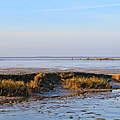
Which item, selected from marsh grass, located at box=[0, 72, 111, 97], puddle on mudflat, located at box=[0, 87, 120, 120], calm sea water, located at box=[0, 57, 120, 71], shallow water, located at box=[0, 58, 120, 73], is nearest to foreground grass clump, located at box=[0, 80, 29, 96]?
marsh grass, located at box=[0, 72, 111, 97]

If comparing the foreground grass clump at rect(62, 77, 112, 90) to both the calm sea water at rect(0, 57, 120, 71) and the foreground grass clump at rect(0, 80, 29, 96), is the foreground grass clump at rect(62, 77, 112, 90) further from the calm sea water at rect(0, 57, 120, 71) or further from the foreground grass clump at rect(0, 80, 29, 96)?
the calm sea water at rect(0, 57, 120, 71)

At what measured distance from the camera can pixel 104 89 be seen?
19406 mm

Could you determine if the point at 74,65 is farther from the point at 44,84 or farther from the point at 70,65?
the point at 44,84

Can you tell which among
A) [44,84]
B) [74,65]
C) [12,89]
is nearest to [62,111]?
[12,89]

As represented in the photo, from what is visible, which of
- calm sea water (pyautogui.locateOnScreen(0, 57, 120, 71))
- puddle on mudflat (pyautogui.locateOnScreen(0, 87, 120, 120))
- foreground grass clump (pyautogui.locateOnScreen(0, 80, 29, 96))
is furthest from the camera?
calm sea water (pyautogui.locateOnScreen(0, 57, 120, 71))

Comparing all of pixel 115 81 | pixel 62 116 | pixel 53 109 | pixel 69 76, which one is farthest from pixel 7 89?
pixel 115 81

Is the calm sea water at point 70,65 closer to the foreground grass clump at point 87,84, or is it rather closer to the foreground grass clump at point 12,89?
the foreground grass clump at point 87,84

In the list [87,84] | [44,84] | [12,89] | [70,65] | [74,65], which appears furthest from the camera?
[74,65]

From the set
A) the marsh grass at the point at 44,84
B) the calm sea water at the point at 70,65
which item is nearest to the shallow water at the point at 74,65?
the calm sea water at the point at 70,65

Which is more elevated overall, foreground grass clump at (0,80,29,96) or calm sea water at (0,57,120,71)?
calm sea water at (0,57,120,71)

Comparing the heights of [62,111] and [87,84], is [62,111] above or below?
below

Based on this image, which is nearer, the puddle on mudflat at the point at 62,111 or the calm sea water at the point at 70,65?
the puddle on mudflat at the point at 62,111

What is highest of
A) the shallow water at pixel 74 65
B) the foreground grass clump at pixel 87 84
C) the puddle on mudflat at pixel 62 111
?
the shallow water at pixel 74 65

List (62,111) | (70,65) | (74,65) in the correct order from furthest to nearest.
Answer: (74,65), (70,65), (62,111)
